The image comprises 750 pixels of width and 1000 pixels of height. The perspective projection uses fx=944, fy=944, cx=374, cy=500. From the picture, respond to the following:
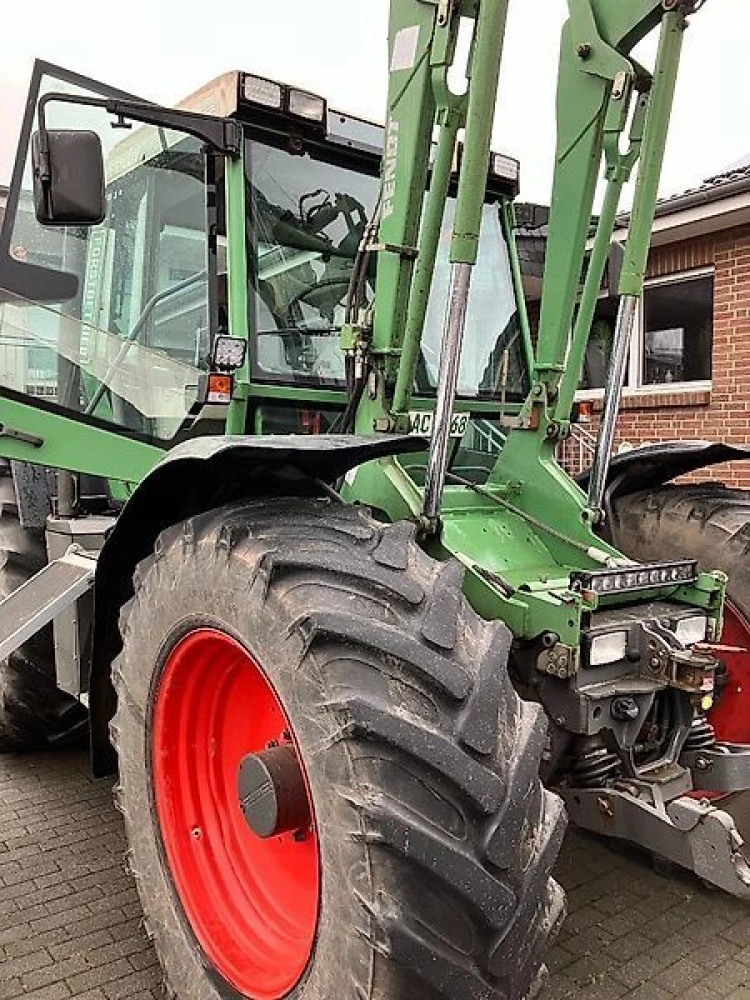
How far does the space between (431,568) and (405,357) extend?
3.02ft

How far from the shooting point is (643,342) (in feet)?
32.4

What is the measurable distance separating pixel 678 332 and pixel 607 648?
7.76 m

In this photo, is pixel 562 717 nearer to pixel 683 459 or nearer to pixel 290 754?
pixel 290 754

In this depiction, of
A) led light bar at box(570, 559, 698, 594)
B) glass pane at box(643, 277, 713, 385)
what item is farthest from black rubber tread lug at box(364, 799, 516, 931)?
glass pane at box(643, 277, 713, 385)

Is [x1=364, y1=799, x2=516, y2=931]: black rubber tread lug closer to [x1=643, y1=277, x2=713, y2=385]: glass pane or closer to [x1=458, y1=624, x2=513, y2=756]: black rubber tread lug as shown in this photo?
[x1=458, y1=624, x2=513, y2=756]: black rubber tread lug

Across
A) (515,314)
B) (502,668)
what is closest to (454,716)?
(502,668)

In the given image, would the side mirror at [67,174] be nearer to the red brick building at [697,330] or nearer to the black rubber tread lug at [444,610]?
the black rubber tread lug at [444,610]

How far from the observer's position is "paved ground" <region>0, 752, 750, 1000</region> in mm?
2836

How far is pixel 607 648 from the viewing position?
265 centimetres

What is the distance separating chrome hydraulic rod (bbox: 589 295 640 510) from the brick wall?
5115 mm

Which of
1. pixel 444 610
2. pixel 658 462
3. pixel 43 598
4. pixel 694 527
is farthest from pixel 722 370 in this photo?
pixel 444 610

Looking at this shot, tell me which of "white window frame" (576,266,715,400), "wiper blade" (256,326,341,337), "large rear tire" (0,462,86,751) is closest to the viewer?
"wiper blade" (256,326,341,337)

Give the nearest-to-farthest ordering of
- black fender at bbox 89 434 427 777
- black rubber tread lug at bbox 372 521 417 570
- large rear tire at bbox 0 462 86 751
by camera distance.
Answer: black rubber tread lug at bbox 372 521 417 570 < black fender at bbox 89 434 427 777 < large rear tire at bbox 0 462 86 751

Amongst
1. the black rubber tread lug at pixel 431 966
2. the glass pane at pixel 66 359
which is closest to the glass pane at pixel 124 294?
the glass pane at pixel 66 359
